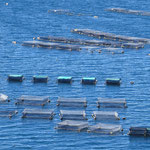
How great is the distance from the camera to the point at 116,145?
169625 mm

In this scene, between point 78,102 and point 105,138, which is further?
point 78,102

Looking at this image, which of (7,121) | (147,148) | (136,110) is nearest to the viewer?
(147,148)

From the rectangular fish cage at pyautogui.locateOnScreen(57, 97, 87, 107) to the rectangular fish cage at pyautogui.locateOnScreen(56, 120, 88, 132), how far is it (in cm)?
1603

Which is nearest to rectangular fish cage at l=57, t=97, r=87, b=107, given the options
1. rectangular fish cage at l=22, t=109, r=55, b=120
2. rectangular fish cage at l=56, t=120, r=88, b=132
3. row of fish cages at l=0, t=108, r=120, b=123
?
row of fish cages at l=0, t=108, r=120, b=123

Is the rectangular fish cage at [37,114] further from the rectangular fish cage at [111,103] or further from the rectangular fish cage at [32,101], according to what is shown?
the rectangular fish cage at [111,103]

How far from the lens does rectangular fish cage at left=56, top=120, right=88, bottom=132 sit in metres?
177

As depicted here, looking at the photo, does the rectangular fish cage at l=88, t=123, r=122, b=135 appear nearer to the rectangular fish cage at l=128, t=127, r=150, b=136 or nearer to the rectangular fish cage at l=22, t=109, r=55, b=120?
the rectangular fish cage at l=128, t=127, r=150, b=136

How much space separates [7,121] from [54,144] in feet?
64.7

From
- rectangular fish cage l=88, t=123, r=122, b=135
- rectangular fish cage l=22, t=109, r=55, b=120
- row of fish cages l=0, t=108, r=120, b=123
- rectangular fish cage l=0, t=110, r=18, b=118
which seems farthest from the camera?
rectangular fish cage l=0, t=110, r=18, b=118

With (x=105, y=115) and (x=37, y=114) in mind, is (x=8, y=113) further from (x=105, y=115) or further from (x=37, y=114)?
(x=105, y=115)

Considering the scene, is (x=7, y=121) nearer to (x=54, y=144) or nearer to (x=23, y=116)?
(x=23, y=116)

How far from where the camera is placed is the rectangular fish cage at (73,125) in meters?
177

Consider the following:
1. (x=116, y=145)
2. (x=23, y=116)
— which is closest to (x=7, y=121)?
(x=23, y=116)

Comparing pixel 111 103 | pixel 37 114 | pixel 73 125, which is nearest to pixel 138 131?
pixel 73 125
